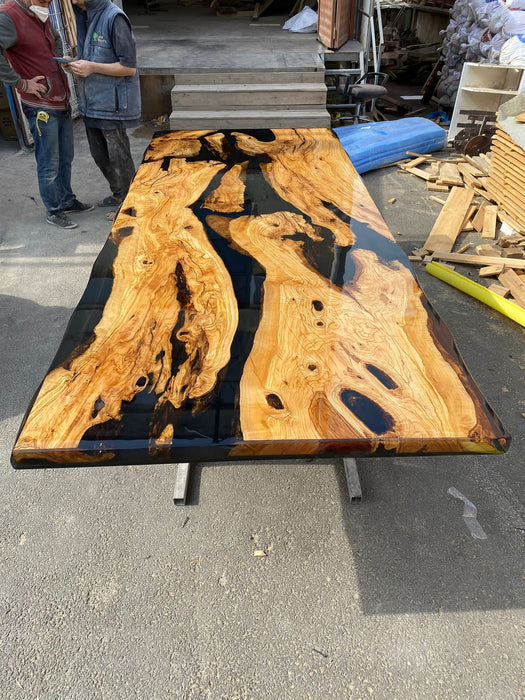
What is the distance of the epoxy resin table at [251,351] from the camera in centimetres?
117

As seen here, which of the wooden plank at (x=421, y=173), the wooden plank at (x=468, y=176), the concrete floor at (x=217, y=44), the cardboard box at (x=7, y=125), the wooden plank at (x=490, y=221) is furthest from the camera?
the concrete floor at (x=217, y=44)

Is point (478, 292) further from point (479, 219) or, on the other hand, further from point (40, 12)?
point (40, 12)

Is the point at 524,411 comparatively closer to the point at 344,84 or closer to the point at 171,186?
the point at 171,186

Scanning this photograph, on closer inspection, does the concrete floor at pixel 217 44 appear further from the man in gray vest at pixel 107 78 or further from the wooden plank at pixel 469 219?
the wooden plank at pixel 469 219

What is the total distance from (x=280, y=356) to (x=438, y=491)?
107cm

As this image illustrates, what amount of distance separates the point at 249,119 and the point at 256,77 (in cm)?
86

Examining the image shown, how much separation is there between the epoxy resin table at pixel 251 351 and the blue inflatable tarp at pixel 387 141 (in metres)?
3.15

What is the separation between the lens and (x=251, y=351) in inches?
56.7

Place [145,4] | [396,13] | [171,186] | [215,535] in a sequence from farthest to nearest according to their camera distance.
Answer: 1. [396,13]
2. [145,4]
3. [171,186]
4. [215,535]

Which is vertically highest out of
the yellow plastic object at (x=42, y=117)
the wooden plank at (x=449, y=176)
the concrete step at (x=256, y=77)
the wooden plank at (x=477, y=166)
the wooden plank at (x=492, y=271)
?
the concrete step at (x=256, y=77)

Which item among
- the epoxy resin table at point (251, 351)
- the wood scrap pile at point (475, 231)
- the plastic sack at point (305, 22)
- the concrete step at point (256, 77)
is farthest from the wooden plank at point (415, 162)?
the plastic sack at point (305, 22)

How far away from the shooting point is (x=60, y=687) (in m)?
1.44

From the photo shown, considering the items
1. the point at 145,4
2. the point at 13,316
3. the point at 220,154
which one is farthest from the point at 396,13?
the point at 13,316

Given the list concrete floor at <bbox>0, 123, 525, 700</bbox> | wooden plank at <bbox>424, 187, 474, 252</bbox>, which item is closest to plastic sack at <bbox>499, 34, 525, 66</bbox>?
wooden plank at <bbox>424, 187, 474, 252</bbox>
